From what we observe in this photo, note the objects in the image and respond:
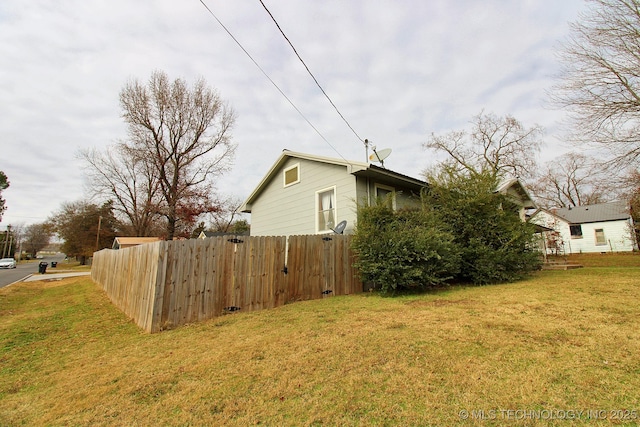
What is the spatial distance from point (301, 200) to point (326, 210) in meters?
1.46

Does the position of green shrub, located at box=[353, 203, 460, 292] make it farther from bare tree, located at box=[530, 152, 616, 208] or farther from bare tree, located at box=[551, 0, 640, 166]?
bare tree, located at box=[530, 152, 616, 208]

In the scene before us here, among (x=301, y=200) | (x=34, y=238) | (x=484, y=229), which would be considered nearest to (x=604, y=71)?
(x=484, y=229)

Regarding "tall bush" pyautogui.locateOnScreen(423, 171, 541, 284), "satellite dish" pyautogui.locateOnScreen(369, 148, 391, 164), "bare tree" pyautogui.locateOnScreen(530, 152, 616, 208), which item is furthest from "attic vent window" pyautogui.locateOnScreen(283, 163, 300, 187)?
"bare tree" pyautogui.locateOnScreen(530, 152, 616, 208)

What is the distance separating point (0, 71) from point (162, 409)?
9.92m

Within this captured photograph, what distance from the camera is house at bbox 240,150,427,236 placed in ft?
30.7

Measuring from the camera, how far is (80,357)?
12.8ft

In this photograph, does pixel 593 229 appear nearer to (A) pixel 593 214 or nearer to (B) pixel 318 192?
(A) pixel 593 214

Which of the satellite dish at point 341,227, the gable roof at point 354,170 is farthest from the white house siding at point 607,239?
the satellite dish at point 341,227

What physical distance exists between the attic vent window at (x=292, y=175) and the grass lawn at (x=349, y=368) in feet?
23.3

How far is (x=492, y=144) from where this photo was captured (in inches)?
997

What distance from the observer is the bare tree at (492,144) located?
24.0 m

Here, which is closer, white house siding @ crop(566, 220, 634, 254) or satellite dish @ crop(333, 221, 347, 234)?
satellite dish @ crop(333, 221, 347, 234)

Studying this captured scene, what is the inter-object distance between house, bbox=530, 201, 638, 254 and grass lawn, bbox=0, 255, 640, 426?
2424 cm

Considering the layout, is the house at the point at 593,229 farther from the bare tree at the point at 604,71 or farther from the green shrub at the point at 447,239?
the green shrub at the point at 447,239
